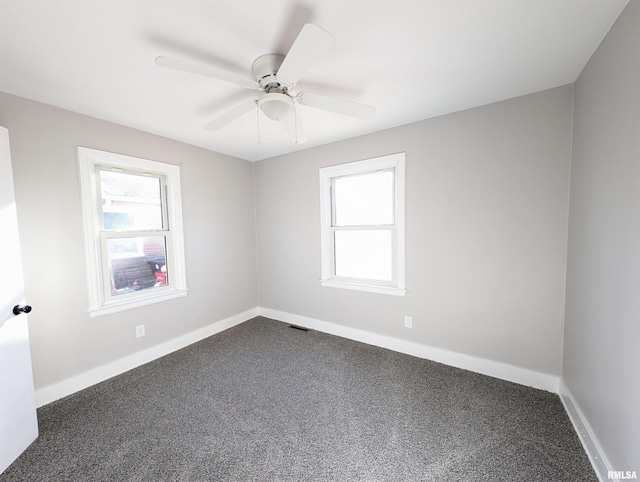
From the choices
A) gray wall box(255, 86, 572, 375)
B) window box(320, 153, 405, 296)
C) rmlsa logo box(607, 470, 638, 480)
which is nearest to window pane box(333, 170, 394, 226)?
window box(320, 153, 405, 296)

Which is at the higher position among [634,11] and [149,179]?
[634,11]

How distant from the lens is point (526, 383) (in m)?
2.12

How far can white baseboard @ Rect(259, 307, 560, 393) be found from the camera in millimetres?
2082

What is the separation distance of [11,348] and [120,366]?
1044 mm

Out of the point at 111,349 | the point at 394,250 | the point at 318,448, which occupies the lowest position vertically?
the point at 318,448

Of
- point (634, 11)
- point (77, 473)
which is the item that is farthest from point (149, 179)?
point (634, 11)

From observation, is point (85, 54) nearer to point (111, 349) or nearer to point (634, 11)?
point (111, 349)

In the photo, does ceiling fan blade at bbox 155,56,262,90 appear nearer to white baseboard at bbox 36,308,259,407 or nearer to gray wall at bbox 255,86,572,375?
gray wall at bbox 255,86,572,375

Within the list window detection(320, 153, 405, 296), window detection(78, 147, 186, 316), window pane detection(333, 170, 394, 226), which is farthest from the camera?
window pane detection(333, 170, 394, 226)

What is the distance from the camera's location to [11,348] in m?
1.54

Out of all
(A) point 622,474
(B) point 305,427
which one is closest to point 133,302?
(B) point 305,427

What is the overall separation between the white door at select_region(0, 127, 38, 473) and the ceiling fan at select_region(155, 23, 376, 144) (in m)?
1.32

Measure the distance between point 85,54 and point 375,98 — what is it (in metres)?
1.88

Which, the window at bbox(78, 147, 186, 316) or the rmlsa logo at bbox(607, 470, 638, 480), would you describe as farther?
the window at bbox(78, 147, 186, 316)
